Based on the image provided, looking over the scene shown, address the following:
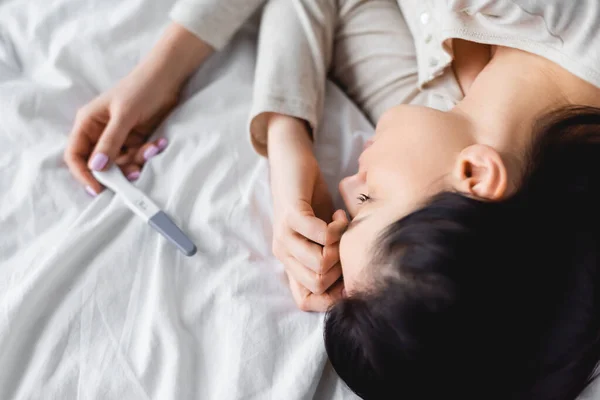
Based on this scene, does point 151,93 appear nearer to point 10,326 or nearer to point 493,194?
point 10,326

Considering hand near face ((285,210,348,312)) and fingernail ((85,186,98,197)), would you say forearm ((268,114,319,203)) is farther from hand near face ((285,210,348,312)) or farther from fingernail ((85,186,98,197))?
fingernail ((85,186,98,197))

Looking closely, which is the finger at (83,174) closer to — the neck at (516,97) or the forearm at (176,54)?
the forearm at (176,54)

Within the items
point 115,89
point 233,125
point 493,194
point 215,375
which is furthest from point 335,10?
point 215,375

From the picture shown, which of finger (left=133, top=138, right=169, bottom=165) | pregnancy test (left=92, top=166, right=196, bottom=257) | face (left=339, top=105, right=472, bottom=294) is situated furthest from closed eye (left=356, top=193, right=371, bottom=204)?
finger (left=133, top=138, right=169, bottom=165)

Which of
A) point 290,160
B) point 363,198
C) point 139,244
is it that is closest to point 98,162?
point 139,244

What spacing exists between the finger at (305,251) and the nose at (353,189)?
0.23ft

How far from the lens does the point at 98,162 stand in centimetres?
75

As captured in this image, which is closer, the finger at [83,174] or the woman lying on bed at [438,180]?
the woman lying on bed at [438,180]

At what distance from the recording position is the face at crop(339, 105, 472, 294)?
1.79ft

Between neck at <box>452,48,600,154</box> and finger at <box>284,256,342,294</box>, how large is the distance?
0.22m

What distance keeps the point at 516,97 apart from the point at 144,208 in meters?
0.49

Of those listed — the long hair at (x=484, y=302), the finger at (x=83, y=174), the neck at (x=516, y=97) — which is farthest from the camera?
the finger at (x=83, y=174)

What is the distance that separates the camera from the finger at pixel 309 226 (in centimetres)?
63

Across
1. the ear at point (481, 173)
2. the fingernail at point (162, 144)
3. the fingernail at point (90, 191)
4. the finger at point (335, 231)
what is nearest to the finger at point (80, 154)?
the fingernail at point (90, 191)
